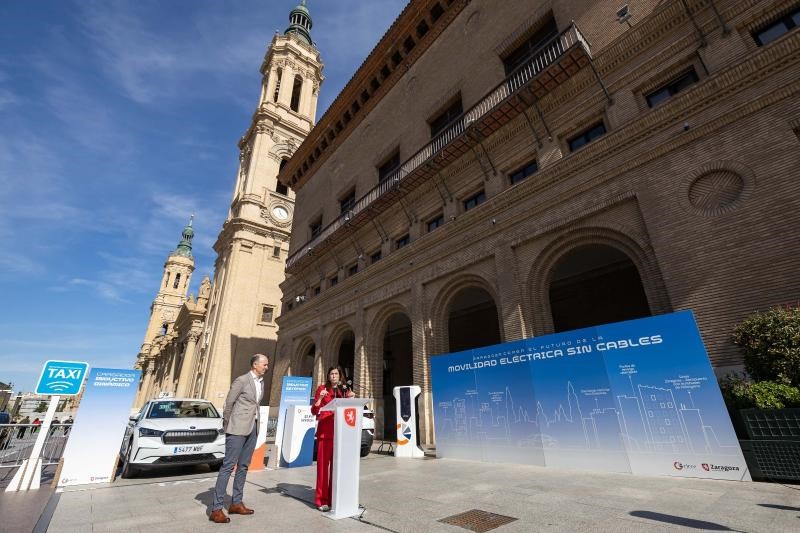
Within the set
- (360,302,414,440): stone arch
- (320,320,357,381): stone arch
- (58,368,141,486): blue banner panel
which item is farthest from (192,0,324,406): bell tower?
(58,368,141,486): blue banner panel

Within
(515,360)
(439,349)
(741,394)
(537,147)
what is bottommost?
(741,394)

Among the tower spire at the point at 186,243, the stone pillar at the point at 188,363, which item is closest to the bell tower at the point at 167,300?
the tower spire at the point at 186,243

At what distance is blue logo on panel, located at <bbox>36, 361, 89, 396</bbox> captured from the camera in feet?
22.9

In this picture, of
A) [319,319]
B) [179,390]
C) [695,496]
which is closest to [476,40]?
[319,319]

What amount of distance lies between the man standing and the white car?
358 centimetres

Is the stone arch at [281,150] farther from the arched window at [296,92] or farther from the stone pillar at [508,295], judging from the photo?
the stone pillar at [508,295]

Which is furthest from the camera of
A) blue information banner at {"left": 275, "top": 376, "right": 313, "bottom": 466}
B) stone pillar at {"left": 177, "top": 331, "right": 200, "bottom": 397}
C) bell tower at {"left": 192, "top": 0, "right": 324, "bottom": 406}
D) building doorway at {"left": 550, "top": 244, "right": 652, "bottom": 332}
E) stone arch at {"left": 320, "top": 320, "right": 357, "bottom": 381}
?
stone pillar at {"left": 177, "top": 331, "right": 200, "bottom": 397}

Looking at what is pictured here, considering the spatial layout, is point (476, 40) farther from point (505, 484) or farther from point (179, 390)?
point (179, 390)

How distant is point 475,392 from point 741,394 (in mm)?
5037

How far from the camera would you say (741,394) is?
579 cm

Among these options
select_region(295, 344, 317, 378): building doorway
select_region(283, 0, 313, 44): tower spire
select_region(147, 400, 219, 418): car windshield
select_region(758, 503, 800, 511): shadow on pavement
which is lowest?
select_region(758, 503, 800, 511): shadow on pavement

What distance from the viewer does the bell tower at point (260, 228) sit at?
105 feet

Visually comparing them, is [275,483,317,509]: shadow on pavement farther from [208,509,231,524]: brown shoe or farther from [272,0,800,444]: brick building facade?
[272,0,800,444]: brick building facade

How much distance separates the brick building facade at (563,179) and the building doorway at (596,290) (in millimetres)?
79
